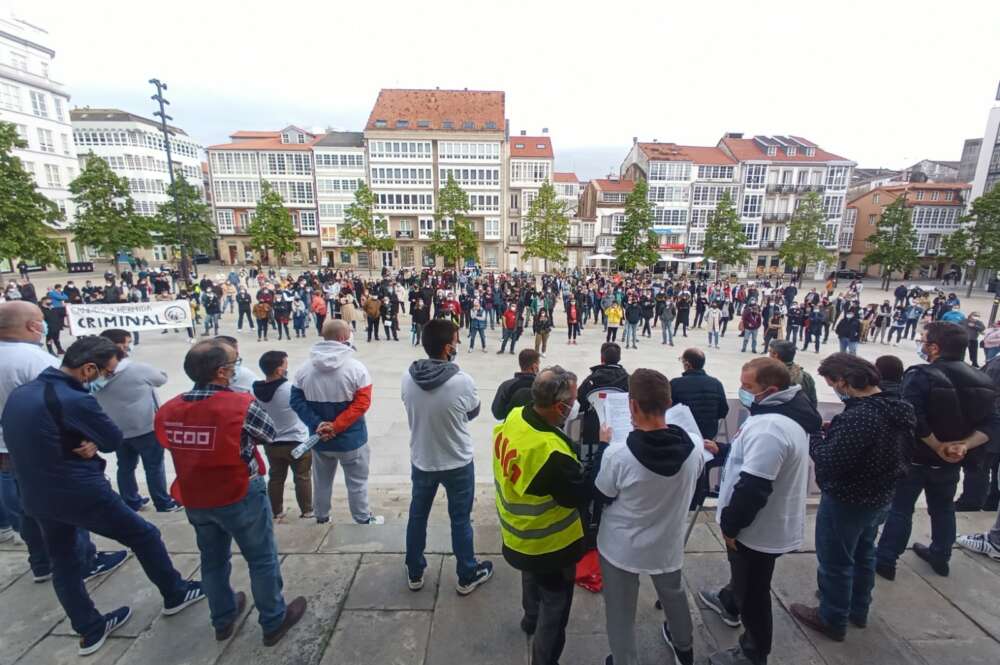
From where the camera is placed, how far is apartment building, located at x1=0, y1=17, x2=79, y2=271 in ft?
125

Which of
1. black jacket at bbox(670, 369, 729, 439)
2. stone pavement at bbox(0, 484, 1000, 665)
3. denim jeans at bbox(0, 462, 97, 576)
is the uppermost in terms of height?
black jacket at bbox(670, 369, 729, 439)

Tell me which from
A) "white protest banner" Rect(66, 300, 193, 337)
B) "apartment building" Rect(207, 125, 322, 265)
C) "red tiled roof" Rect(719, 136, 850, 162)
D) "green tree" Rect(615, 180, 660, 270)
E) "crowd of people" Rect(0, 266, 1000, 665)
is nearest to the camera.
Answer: "crowd of people" Rect(0, 266, 1000, 665)

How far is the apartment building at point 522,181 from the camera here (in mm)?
48438

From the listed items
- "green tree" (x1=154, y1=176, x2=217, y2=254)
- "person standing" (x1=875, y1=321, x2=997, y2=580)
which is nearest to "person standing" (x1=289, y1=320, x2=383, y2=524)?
"person standing" (x1=875, y1=321, x2=997, y2=580)

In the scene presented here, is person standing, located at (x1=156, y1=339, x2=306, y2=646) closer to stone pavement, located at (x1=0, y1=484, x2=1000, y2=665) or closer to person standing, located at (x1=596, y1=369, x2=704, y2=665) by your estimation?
stone pavement, located at (x1=0, y1=484, x2=1000, y2=665)

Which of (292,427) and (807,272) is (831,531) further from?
(807,272)

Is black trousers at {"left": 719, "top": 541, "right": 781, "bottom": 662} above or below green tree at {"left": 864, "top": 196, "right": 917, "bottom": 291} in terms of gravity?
below

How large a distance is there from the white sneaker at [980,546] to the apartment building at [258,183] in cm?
5409

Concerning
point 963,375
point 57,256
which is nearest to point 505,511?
point 963,375

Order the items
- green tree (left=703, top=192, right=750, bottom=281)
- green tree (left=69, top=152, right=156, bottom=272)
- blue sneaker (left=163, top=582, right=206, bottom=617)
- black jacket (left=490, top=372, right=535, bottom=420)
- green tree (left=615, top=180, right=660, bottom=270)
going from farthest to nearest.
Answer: green tree (left=703, top=192, right=750, bottom=281), green tree (left=615, top=180, right=660, bottom=270), green tree (left=69, top=152, right=156, bottom=272), black jacket (left=490, top=372, right=535, bottom=420), blue sneaker (left=163, top=582, right=206, bottom=617)

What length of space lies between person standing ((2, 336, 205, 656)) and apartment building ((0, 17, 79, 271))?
1927 inches

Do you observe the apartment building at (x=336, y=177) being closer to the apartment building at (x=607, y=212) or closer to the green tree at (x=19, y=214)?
the green tree at (x=19, y=214)

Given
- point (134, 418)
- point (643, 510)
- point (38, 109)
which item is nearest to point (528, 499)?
point (643, 510)

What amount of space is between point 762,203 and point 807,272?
993 cm
